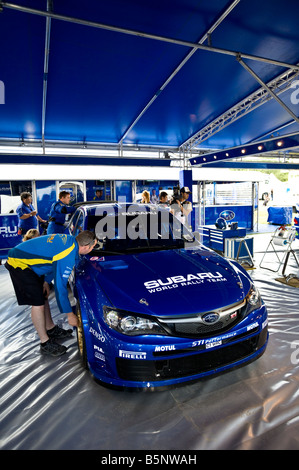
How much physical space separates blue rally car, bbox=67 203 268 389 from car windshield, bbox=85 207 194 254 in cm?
32

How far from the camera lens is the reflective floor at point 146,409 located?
1.71m

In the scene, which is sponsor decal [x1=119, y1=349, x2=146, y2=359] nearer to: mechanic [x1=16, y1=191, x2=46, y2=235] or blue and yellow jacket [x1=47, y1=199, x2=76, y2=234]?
blue and yellow jacket [x1=47, y1=199, x2=76, y2=234]

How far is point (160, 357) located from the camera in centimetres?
185

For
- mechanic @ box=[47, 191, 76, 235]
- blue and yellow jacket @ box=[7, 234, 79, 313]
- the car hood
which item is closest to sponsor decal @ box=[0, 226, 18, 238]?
mechanic @ box=[47, 191, 76, 235]

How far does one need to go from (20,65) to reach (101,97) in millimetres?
1813

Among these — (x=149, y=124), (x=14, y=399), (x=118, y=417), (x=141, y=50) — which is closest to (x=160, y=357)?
(x=118, y=417)

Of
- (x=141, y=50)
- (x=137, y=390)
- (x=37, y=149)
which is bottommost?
(x=137, y=390)

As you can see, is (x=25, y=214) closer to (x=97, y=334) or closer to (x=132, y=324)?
(x=97, y=334)

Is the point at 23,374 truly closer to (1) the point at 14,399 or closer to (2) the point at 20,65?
(1) the point at 14,399

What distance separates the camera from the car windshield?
2938 mm

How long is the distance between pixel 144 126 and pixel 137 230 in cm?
579

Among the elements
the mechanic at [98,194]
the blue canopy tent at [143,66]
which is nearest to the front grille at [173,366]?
the blue canopy tent at [143,66]

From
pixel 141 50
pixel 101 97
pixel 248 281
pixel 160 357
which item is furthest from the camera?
pixel 101 97

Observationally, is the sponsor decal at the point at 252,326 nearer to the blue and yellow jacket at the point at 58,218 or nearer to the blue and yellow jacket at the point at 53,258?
the blue and yellow jacket at the point at 53,258
